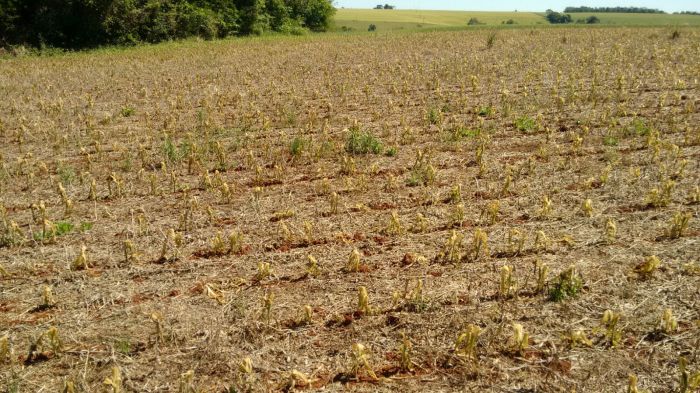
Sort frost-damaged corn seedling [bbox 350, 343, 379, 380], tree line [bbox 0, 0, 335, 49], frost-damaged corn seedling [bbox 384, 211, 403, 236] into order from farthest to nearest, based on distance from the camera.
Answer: tree line [bbox 0, 0, 335, 49] → frost-damaged corn seedling [bbox 384, 211, 403, 236] → frost-damaged corn seedling [bbox 350, 343, 379, 380]

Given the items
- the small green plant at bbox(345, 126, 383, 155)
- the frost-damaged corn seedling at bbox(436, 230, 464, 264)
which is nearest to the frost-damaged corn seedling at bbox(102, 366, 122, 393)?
the frost-damaged corn seedling at bbox(436, 230, 464, 264)

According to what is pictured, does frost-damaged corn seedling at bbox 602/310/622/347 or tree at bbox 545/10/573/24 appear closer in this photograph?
frost-damaged corn seedling at bbox 602/310/622/347

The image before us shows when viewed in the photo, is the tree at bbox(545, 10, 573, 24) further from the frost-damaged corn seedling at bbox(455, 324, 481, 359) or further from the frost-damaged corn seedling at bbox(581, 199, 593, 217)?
the frost-damaged corn seedling at bbox(455, 324, 481, 359)

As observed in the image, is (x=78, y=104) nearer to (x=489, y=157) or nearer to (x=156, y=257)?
(x=156, y=257)

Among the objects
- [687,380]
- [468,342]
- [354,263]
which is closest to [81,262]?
[354,263]

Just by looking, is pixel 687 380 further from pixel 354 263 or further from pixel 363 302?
pixel 354 263

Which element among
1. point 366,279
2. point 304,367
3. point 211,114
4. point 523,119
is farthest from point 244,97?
point 304,367

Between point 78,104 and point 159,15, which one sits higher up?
point 159,15

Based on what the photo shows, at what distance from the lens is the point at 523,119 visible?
1048 cm

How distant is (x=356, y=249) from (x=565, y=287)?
198cm

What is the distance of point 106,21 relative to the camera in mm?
26812

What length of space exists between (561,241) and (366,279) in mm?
2200

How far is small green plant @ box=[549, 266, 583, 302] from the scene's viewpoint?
4.58 meters

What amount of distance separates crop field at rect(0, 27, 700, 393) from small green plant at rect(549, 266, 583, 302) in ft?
0.06
